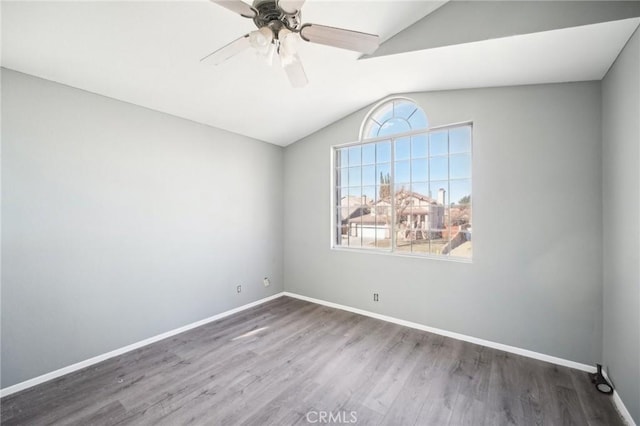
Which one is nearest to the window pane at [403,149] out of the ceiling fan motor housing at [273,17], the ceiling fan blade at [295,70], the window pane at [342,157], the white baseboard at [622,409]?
the window pane at [342,157]

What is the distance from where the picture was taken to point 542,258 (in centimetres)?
260

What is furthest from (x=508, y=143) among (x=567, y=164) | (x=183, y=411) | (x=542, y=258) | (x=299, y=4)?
(x=183, y=411)

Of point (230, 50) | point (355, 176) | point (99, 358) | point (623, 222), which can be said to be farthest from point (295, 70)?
point (99, 358)

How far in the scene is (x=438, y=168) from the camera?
3.30 metres

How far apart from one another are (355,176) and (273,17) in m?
2.82

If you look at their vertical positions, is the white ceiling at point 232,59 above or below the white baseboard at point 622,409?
above

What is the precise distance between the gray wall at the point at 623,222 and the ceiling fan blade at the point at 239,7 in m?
2.50

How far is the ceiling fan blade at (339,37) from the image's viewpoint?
143 centimetres

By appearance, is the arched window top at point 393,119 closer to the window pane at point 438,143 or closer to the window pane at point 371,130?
the window pane at point 371,130

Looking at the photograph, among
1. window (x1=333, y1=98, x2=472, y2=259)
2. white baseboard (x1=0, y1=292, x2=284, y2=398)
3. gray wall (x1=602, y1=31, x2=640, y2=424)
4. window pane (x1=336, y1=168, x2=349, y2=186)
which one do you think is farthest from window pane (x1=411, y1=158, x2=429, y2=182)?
white baseboard (x1=0, y1=292, x2=284, y2=398)

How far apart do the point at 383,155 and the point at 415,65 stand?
4.34 feet

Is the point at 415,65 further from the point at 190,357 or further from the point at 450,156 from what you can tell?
the point at 190,357

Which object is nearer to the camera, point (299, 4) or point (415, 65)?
point (299, 4)

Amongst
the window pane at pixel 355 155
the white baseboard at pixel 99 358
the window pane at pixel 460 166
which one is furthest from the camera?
the window pane at pixel 355 155
